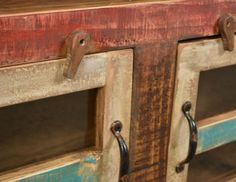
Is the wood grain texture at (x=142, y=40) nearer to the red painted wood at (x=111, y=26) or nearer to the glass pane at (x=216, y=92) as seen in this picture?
the red painted wood at (x=111, y=26)

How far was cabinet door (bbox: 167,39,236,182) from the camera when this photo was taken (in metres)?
0.76

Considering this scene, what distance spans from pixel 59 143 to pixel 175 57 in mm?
235

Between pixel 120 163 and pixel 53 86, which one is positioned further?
pixel 120 163

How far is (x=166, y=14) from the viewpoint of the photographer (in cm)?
70

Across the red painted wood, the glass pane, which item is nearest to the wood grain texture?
the red painted wood

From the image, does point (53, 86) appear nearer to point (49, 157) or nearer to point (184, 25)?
point (49, 157)

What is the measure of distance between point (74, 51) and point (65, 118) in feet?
0.40

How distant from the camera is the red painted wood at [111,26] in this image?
57cm

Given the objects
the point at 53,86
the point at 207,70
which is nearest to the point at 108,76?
the point at 53,86

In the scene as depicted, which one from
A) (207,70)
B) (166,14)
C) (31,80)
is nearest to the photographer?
(31,80)

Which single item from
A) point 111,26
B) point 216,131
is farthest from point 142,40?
point 216,131

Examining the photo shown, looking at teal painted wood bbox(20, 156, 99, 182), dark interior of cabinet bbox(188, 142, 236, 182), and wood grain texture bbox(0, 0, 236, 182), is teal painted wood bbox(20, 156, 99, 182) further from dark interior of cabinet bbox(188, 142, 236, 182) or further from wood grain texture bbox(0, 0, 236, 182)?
dark interior of cabinet bbox(188, 142, 236, 182)

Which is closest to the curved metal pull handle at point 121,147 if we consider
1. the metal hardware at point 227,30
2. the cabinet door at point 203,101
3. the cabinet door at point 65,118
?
the cabinet door at point 65,118

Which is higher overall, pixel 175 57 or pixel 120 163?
pixel 175 57
